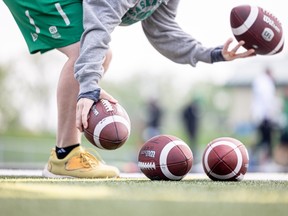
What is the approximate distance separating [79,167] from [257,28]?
5.01 feet

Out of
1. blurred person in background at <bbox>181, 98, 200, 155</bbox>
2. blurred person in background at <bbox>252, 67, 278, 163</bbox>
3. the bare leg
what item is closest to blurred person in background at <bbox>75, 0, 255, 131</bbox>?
the bare leg

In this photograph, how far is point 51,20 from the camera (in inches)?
184

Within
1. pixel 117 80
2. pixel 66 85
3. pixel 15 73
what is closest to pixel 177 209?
pixel 66 85

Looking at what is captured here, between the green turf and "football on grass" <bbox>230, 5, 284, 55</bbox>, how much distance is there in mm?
1528

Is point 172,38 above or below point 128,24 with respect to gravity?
below

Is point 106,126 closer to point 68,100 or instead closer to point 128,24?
point 68,100

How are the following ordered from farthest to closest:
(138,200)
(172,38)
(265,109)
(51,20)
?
(265,109), (172,38), (51,20), (138,200)

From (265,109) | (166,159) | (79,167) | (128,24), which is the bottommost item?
(265,109)

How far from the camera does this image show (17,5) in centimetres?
475

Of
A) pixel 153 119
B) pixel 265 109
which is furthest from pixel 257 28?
pixel 153 119

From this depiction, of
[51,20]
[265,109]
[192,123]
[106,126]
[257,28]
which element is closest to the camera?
[106,126]

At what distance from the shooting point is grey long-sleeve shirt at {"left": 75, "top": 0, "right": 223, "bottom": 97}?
415cm

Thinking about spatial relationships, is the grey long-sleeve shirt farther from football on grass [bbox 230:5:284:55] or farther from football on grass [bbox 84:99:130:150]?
football on grass [bbox 230:5:284:55]

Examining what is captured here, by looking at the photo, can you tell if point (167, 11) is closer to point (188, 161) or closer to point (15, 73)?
point (188, 161)
